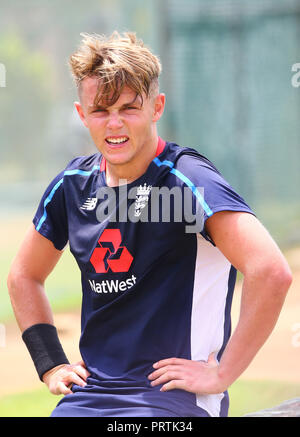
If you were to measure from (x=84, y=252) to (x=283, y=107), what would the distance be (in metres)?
7.81

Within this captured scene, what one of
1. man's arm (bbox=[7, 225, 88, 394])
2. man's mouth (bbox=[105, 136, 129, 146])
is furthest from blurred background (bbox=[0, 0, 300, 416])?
man's mouth (bbox=[105, 136, 129, 146])

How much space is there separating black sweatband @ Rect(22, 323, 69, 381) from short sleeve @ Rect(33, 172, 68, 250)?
0.93ft

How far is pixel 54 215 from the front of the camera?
2.41m

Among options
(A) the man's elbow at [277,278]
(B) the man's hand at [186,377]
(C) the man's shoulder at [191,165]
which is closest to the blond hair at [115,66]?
(C) the man's shoulder at [191,165]

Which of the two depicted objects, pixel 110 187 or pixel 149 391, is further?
pixel 110 187

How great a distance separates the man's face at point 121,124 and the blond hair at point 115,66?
22 millimetres

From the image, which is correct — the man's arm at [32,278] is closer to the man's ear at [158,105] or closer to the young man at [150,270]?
the young man at [150,270]

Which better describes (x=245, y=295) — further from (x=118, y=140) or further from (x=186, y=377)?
(x=118, y=140)

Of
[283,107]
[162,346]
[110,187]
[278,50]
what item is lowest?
[162,346]

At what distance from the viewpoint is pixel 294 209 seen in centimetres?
1036

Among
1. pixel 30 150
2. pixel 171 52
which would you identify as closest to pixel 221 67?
pixel 171 52

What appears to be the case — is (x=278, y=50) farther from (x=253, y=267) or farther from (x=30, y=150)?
(x=30, y=150)

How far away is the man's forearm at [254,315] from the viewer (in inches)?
78.4

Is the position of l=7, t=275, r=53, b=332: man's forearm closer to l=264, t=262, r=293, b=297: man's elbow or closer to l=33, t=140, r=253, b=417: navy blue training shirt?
l=33, t=140, r=253, b=417: navy blue training shirt
